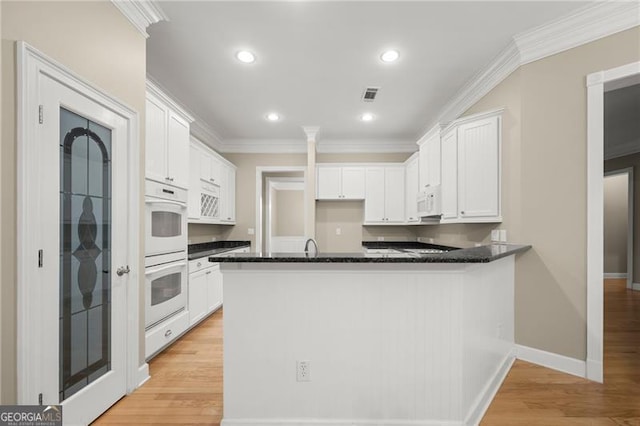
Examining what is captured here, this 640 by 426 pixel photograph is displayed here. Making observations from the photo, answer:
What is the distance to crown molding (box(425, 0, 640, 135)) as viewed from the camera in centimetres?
206

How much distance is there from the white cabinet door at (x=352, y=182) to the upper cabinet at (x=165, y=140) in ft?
10.1

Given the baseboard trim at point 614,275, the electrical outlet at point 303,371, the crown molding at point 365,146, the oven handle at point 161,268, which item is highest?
the crown molding at point 365,146

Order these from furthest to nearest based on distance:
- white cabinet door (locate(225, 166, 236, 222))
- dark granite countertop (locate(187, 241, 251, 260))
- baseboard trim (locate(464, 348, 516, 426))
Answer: white cabinet door (locate(225, 166, 236, 222)) → dark granite countertop (locate(187, 241, 251, 260)) → baseboard trim (locate(464, 348, 516, 426))

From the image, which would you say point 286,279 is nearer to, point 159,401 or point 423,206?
point 159,401

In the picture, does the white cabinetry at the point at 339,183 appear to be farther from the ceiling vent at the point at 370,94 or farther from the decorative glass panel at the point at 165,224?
the decorative glass panel at the point at 165,224

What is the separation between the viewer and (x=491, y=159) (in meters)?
2.79

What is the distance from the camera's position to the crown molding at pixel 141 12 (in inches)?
78.2

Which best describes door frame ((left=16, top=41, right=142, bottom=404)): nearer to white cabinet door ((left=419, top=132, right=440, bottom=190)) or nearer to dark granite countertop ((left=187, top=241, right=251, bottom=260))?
dark granite countertop ((left=187, top=241, right=251, bottom=260))

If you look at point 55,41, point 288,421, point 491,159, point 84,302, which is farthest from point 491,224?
point 55,41

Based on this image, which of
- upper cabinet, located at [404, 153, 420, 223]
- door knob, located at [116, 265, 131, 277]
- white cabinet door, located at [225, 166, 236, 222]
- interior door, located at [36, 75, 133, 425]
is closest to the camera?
interior door, located at [36, 75, 133, 425]

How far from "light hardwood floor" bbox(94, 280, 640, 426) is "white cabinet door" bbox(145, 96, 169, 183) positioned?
175 centimetres

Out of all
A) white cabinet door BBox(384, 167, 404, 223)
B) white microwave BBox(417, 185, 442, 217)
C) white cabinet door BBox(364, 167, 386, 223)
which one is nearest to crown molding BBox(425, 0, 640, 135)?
white microwave BBox(417, 185, 442, 217)

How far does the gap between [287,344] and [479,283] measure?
135 cm

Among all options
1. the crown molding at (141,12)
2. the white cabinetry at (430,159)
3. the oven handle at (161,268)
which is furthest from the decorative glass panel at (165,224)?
the white cabinetry at (430,159)
